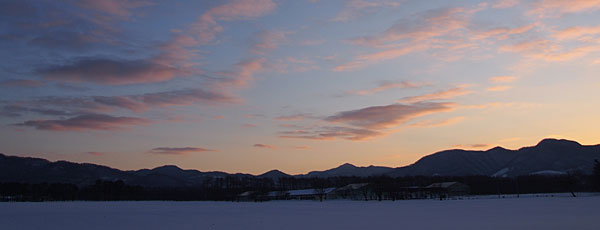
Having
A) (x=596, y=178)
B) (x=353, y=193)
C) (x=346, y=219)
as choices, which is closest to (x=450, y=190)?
(x=353, y=193)

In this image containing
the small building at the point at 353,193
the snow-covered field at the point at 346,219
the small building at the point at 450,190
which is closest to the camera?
the snow-covered field at the point at 346,219

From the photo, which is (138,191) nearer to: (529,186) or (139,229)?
(529,186)

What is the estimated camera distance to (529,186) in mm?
149500

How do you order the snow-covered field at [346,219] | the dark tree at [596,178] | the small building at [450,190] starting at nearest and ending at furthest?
the snow-covered field at [346,219] < the dark tree at [596,178] < the small building at [450,190]

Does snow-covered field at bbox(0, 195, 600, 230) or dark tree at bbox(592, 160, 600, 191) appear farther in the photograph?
dark tree at bbox(592, 160, 600, 191)

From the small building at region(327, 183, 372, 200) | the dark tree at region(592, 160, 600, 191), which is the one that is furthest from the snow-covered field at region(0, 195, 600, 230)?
the small building at region(327, 183, 372, 200)

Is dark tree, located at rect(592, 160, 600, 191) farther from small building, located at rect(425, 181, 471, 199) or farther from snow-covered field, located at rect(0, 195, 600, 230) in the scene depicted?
snow-covered field, located at rect(0, 195, 600, 230)

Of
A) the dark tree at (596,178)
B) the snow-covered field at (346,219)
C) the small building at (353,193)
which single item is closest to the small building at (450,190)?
the small building at (353,193)

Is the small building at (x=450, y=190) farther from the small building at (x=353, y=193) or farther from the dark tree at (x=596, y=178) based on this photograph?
the dark tree at (x=596, y=178)

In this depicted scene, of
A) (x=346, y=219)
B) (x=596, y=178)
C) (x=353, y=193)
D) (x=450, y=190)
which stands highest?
(x=596, y=178)

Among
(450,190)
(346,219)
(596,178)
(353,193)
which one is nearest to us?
(346,219)

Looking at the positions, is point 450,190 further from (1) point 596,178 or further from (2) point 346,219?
(2) point 346,219

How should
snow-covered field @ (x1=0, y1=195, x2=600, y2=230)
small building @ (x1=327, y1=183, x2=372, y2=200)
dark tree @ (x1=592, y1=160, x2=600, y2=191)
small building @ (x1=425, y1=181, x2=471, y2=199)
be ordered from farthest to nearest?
small building @ (x1=425, y1=181, x2=471, y2=199) < small building @ (x1=327, y1=183, x2=372, y2=200) < dark tree @ (x1=592, y1=160, x2=600, y2=191) < snow-covered field @ (x1=0, y1=195, x2=600, y2=230)

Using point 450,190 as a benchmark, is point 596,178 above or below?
above
